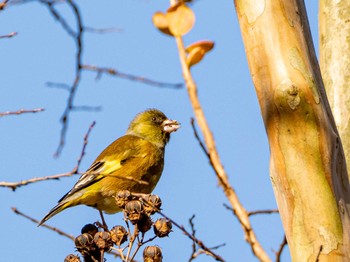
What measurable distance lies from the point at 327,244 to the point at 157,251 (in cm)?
85

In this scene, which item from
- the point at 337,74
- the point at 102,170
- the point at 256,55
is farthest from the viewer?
the point at 102,170

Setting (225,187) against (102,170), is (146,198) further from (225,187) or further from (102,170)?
(102,170)

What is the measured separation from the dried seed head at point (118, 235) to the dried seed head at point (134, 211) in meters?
0.07

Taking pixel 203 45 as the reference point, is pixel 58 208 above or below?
below

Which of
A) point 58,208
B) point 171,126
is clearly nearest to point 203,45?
point 58,208

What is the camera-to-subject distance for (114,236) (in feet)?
11.2

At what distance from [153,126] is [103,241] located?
10.9 ft

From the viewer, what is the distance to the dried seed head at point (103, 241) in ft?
10.9

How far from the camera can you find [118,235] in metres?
3.41

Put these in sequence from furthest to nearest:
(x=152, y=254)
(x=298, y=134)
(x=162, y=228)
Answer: (x=162, y=228) → (x=152, y=254) → (x=298, y=134)

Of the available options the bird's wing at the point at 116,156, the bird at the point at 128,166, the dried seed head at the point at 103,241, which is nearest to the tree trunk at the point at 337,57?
the dried seed head at the point at 103,241

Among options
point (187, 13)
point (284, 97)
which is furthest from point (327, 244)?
point (187, 13)

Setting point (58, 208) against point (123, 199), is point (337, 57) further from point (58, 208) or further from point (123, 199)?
point (58, 208)

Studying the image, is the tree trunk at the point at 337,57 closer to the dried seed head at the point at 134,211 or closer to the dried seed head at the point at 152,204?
the dried seed head at the point at 152,204
